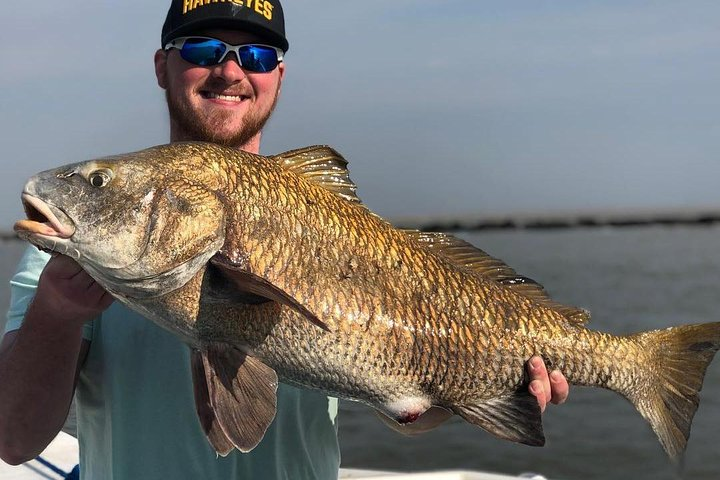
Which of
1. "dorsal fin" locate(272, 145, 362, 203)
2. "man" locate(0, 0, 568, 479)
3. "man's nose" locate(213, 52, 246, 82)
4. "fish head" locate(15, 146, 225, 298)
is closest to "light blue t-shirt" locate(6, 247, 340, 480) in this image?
"man" locate(0, 0, 568, 479)

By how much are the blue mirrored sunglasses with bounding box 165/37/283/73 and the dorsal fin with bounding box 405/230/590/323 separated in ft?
3.78

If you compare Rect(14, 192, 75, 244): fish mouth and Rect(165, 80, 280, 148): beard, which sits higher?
Rect(165, 80, 280, 148): beard

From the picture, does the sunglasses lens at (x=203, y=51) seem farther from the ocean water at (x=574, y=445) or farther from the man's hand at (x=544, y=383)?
the ocean water at (x=574, y=445)

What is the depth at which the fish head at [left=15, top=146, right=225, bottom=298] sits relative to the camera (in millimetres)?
2322

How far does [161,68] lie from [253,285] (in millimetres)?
1767

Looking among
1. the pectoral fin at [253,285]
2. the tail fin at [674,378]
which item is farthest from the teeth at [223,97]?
the tail fin at [674,378]

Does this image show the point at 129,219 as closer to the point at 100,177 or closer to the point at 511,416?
the point at 100,177

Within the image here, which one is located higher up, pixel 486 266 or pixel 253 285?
pixel 253 285

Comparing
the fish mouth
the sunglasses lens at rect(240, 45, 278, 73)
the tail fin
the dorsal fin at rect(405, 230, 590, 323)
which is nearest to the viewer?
the fish mouth

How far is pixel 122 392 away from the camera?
2.80m

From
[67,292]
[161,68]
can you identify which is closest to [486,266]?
[67,292]

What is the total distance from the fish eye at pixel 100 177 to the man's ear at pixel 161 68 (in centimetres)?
127

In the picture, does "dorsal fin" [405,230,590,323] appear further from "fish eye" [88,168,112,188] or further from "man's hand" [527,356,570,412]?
"fish eye" [88,168,112,188]

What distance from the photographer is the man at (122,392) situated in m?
2.50
